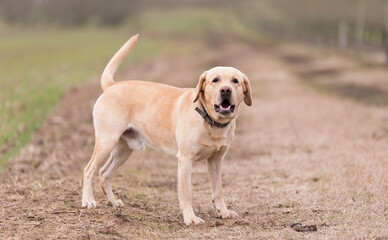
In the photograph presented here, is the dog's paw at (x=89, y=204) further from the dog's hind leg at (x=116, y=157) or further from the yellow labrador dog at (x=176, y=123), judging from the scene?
the dog's hind leg at (x=116, y=157)

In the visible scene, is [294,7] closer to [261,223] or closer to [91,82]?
[91,82]

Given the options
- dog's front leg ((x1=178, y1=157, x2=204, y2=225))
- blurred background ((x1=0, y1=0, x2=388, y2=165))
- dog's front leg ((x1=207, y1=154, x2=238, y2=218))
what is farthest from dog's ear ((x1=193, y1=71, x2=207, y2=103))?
blurred background ((x1=0, y1=0, x2=388, y2=165))

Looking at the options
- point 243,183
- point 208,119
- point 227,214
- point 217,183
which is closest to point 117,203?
Answer: point 217,183

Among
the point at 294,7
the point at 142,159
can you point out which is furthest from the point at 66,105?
the point at 294,7

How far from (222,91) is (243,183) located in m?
2.80

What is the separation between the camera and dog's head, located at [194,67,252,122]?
5691 millimetres

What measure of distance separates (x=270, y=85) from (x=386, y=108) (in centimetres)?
750

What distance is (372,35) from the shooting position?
43500 millimetres

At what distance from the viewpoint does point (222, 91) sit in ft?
18.5

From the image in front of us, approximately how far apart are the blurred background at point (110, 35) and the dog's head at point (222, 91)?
456 cm

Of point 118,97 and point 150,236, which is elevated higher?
point 118,97

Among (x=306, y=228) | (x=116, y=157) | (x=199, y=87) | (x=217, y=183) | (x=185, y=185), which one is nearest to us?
(x=306, y=228)

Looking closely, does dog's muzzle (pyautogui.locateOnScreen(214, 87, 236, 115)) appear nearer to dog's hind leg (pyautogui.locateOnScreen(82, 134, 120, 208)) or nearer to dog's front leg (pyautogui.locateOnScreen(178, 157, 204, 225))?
dog's front leg (pyautogui.locateOnScreen(178, 157, 204, 225))

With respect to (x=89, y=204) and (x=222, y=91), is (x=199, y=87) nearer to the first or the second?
(x=222, y=91)
